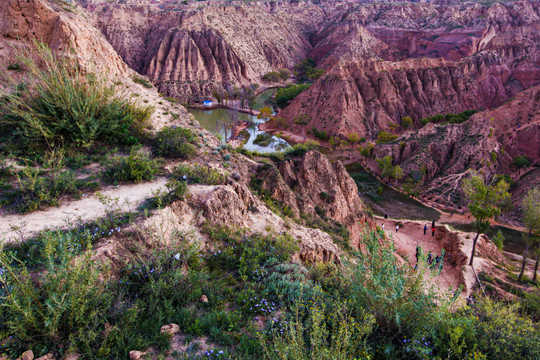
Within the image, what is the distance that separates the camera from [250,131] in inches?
1828

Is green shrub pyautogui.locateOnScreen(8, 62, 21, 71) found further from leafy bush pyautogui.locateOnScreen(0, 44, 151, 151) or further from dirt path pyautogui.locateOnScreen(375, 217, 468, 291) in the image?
dirt path pyautogui.locateOnScreen(375, 217, 468, 291)

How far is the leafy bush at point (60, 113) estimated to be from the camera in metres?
7.73

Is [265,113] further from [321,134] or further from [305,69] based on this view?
[305,69]

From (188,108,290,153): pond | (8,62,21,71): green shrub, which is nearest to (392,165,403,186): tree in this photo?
(188,108,290,153): pond

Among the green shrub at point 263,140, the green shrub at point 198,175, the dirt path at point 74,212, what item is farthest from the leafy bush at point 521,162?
the dirt path at point 74,212

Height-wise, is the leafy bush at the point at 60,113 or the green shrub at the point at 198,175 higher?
the leafy bush at the point at 60,113

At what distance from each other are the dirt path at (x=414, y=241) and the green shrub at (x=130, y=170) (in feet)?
46.3

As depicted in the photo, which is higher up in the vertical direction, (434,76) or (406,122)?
(434,76)

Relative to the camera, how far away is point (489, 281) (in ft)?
46.8

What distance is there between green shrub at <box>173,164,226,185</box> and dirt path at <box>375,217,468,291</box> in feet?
40.5

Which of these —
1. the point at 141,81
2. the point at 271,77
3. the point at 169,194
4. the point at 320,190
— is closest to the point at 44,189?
the point at 169,194

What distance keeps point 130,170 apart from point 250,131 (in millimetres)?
39706

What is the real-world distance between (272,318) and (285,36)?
351 ft

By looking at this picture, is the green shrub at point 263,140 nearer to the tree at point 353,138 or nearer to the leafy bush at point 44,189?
the tree at point 353,138
